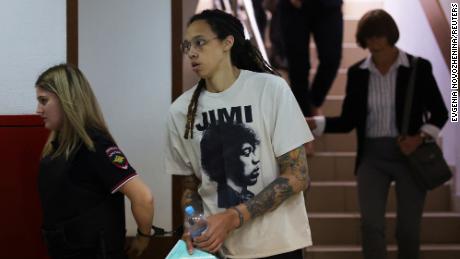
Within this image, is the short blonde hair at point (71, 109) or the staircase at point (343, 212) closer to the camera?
the short blonde hair at point (71, 109)

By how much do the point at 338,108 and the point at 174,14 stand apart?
2916 mm

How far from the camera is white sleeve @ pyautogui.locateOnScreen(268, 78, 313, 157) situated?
257 cm

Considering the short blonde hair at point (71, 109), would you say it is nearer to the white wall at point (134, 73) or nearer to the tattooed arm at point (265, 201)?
the tattooed arm at point (265, 201)

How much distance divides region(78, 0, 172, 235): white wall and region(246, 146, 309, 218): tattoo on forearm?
1.89 m

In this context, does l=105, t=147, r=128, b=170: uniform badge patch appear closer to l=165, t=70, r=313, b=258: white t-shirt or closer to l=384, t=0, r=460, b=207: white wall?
l=165, t=70, r=313, b=258: white t-shirt

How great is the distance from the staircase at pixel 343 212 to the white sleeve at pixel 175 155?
2.71 metres

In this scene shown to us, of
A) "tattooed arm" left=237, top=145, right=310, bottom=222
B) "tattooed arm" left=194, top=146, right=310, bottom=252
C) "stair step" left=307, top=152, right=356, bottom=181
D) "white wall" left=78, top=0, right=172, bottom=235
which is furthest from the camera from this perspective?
"stair step" left=307, top=152, right=356, bottom=181

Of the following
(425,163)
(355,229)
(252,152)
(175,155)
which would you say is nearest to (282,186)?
(252,152)

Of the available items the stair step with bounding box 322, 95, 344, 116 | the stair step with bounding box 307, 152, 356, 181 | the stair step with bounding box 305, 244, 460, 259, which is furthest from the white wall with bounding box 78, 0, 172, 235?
the stair step with bounding box 322, 95, 344, 116

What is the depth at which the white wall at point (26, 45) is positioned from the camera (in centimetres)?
351

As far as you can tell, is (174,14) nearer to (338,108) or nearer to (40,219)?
(40,219)

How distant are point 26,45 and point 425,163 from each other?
237 centimetres

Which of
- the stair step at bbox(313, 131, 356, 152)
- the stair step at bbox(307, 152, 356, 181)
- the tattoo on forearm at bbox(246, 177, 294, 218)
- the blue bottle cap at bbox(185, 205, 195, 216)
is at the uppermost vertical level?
the tattoo on forearm at bbox(246, 177, 294, 218)

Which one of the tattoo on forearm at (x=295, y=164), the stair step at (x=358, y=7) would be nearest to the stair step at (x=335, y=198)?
the stair step at (x=358, y=7)
